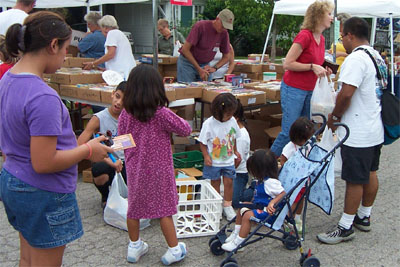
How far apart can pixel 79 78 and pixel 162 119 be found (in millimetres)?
2777

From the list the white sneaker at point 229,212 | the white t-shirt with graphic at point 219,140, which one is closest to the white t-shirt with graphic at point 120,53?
the white t-shirt with graphic at point 219,140

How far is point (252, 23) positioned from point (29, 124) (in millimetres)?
19799

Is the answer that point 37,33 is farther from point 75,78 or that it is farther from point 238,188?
point 75,78

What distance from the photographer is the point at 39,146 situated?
184 cm

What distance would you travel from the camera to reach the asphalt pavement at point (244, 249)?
3.33 m

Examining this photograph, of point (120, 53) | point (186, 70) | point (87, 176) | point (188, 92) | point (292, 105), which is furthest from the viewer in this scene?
point (186, 70)

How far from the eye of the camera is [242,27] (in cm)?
2159

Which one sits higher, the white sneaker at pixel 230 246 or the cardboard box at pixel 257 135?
the cardboard box at pixel 257 135

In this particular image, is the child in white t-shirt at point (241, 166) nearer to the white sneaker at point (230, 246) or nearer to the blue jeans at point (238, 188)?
the blue jeans at point (238, 188)

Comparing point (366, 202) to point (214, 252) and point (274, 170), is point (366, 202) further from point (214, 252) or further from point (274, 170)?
point (214, 252)

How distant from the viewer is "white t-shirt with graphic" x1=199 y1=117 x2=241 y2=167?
13.0 feet

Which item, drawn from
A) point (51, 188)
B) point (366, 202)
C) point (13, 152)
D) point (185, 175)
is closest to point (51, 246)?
point (51, 188)

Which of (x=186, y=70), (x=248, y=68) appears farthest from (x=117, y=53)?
(x=248, y=68)

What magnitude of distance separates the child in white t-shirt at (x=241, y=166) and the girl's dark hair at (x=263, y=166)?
95 centimetres
